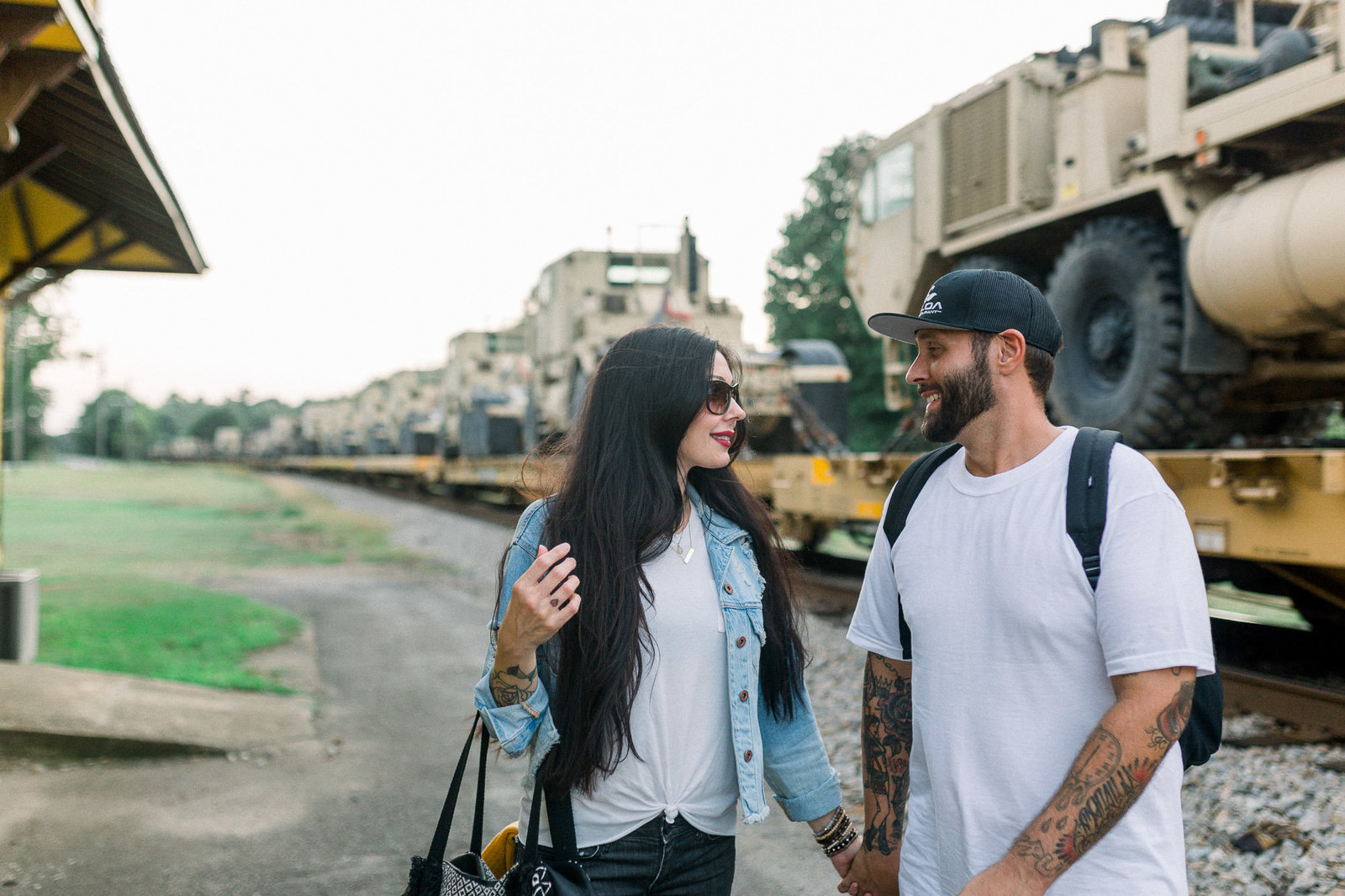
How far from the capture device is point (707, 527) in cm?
238

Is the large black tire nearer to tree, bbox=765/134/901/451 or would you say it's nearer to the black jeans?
the black jeans

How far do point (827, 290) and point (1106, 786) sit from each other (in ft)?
135

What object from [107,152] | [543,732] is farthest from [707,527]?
[107,152]

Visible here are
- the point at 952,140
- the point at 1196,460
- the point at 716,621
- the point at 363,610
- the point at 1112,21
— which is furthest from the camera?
the point at 363,610

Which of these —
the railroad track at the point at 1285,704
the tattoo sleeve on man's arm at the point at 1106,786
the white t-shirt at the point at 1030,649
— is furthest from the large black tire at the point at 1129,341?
Result: the tattoo sleeve on man's arm at the point at 1106,786

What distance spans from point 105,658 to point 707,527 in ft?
20.6

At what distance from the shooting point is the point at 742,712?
7.27 ft

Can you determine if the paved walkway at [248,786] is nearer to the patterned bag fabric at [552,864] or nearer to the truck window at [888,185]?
the patterned bag fabric at [552,864]

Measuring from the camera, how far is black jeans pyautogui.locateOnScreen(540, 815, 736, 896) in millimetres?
2084

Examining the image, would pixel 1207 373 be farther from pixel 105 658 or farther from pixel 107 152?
pixel 105 658

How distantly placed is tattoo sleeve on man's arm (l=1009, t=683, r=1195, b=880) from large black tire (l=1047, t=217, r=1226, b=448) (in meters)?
5.01

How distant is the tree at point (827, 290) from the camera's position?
36438 millimetres

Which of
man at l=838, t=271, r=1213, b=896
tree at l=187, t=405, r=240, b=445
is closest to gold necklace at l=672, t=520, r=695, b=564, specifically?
man at l=838, t=271, r=1213, b=896

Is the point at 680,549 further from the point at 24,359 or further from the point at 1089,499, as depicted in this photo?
the point at 24,359
